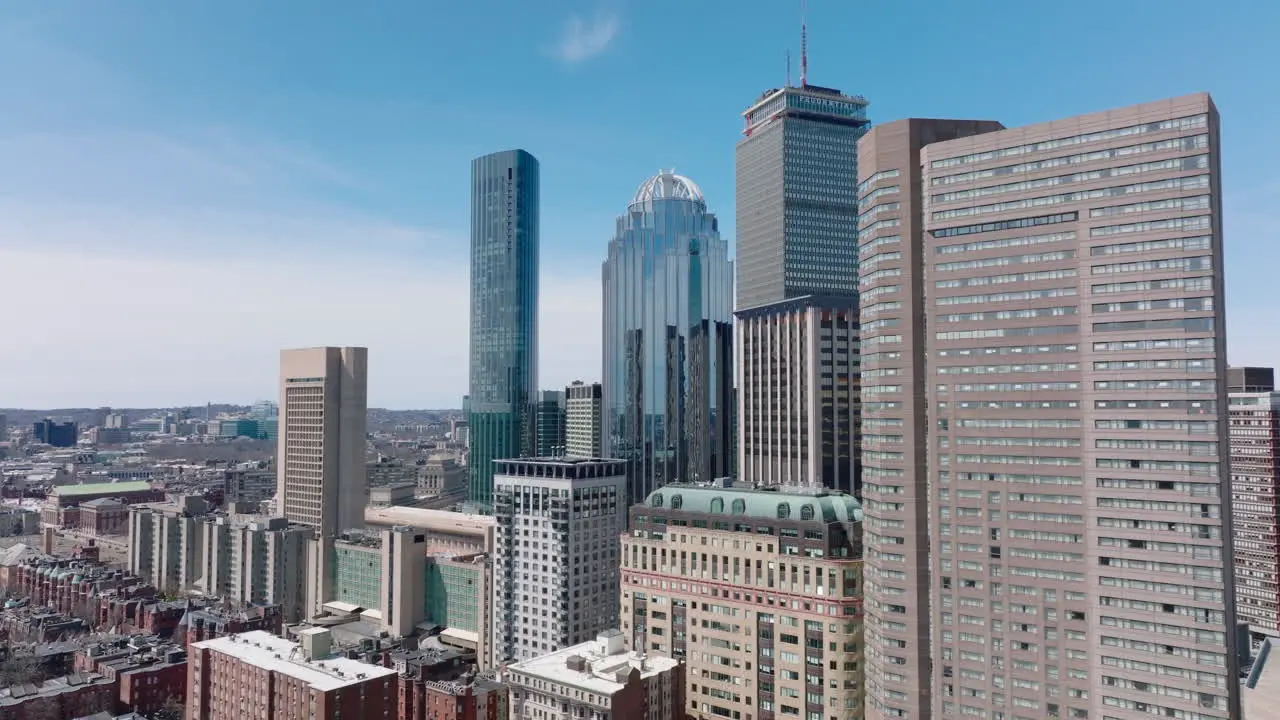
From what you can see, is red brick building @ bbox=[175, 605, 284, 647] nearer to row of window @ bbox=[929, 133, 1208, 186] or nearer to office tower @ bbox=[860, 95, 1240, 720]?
office tower @ bbox=[860, 95, 1240, 720]

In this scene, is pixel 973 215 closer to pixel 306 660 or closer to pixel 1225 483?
pixel 1225 483

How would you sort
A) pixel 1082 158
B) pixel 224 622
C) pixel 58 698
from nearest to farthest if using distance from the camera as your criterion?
pixel 1082 158 < pixel 58 698 < pixel 224 622

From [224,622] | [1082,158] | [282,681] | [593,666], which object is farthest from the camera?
[224,622]

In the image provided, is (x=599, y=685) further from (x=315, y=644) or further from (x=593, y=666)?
(x=315, y=644)

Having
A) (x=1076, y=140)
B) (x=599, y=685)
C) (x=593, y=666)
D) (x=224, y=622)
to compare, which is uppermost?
(x=1076, y=140)

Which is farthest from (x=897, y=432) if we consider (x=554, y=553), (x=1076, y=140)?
(x=554, y=553)

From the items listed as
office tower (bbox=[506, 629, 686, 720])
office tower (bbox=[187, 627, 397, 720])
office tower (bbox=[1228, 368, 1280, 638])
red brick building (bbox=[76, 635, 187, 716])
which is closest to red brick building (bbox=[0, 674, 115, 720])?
red brick building (bbox=[76, 635, 187, 716])

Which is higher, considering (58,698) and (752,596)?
(752,596)
